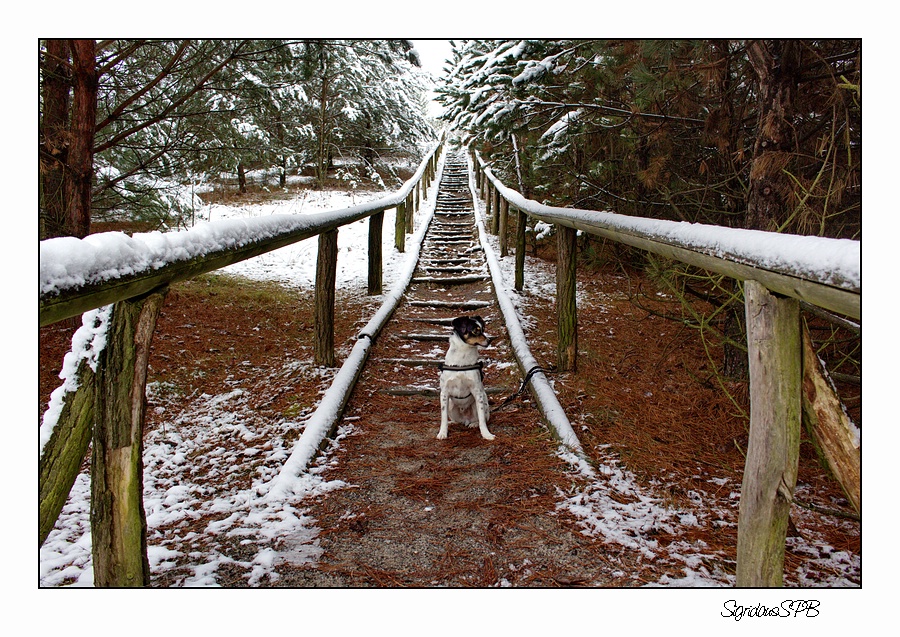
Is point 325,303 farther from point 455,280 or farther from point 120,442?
point 455,280

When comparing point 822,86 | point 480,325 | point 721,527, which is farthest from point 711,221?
point 721,527

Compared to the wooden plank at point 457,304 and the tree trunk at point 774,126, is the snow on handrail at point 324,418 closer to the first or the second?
the wooden plank at point 457,304

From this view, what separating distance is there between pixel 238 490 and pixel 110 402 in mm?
1586

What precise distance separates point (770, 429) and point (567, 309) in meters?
3.15

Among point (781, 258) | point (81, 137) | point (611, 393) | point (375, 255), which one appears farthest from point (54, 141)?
point (781, 258)

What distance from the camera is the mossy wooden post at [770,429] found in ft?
5.31

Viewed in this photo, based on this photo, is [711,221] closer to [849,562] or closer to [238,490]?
[849,562]

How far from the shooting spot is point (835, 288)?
120cm

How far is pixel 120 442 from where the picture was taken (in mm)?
1662

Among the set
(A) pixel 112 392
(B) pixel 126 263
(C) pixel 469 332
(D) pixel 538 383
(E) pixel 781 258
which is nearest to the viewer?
(E) pixel 781 258

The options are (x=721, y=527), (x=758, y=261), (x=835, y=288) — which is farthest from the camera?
(x=721, y=527)

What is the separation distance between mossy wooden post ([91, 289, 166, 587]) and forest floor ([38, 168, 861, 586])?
41 centimetres

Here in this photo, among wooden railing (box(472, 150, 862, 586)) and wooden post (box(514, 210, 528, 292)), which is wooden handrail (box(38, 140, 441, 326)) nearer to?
wooden railing (box(472, 150, 862, 586))

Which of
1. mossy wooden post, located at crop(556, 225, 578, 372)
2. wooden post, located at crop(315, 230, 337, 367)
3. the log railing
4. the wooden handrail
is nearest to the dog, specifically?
mossy wooden post, located at crop(556, 225, 578, 372)
